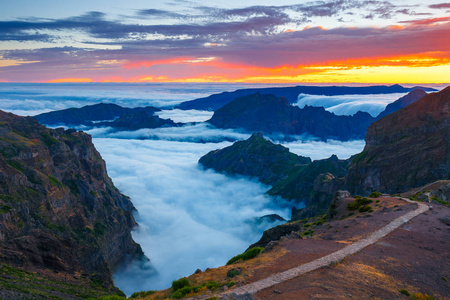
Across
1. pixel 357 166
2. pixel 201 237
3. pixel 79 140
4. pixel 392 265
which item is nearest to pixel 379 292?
pixel 392 265

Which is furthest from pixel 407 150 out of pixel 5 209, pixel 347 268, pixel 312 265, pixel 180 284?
pixel 5 209

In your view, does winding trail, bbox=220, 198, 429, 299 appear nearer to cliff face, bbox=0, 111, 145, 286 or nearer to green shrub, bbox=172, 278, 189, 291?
green shrub, bbox=172, 278, 189, 291

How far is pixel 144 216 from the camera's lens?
652ft

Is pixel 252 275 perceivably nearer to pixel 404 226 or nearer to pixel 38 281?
pixel 404 226

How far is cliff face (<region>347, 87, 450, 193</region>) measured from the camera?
95500 mm

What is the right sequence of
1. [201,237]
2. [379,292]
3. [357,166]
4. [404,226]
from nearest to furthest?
1. [379,292]
2. [404,226]
3. [357,166]
4. [201,237]

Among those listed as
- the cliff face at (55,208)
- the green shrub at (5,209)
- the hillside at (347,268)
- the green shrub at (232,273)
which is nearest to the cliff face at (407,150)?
the hillside at (347,268)

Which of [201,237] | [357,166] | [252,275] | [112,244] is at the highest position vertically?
[252,275]

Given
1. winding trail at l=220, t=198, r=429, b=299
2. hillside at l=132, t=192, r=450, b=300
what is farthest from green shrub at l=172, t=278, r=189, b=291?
winding trail at l=220, t=198, r=429, b=299

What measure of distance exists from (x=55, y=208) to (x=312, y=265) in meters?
80.8

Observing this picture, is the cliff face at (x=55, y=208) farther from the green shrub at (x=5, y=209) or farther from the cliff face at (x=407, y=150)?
the cliff face at (x=407, y=150)

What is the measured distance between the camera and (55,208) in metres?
89.5

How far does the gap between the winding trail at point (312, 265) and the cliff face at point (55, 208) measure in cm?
3905

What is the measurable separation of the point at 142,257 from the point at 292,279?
11427 centimetres
